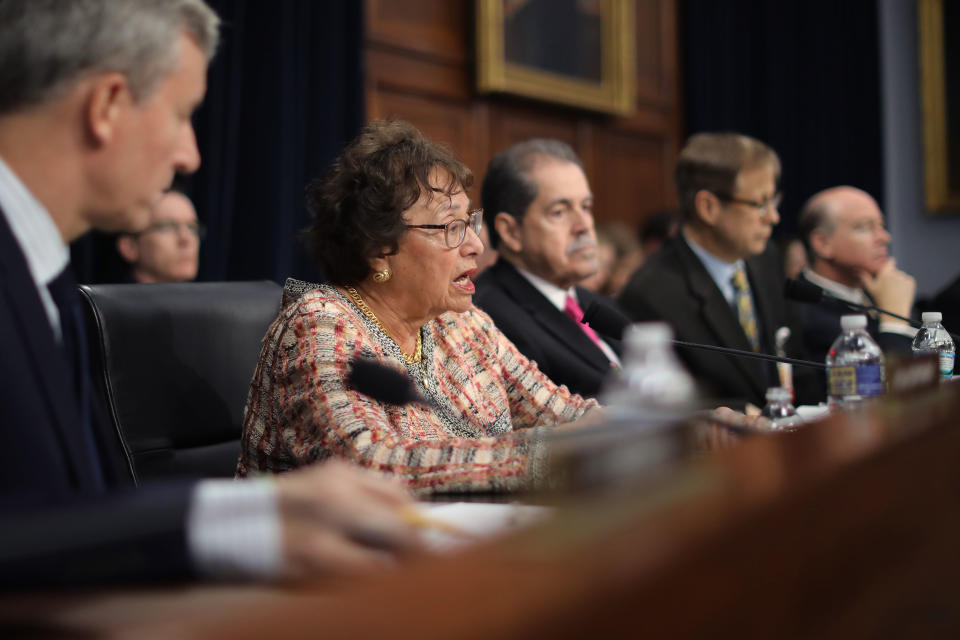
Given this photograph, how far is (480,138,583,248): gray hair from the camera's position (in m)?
2.80

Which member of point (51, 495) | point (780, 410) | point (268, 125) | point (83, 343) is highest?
point (268, 125)

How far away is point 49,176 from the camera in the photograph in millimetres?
923

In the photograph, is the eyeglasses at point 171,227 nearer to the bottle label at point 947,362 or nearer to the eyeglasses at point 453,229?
the eyeglasses at point 453,229

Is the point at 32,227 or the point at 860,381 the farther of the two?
the point at 860,381

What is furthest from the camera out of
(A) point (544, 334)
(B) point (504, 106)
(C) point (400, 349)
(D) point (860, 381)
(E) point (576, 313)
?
(B) point (504, 106)

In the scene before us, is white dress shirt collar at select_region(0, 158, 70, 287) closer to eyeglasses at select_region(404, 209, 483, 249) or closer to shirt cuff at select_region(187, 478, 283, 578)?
shirt cuff at select_region(187, 478, 283, 578)

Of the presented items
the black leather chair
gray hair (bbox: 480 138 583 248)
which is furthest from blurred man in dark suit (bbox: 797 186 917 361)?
the black leather chair

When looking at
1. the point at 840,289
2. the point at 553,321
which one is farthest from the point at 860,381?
the point at 840,289

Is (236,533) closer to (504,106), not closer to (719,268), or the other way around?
(719,268)

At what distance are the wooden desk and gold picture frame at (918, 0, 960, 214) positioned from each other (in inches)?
228

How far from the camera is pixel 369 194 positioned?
1752 mm

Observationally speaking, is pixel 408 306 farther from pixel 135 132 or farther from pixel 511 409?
pixel 135 132

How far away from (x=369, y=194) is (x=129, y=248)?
6.17 ft

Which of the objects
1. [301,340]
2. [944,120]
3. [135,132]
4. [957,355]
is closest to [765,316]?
[957,355]
